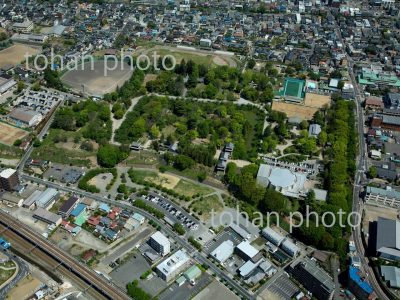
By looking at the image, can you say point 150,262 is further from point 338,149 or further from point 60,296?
point 338,149

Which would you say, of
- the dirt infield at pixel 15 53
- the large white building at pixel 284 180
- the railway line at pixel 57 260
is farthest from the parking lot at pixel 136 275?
the dirt infield at pixel 15 53

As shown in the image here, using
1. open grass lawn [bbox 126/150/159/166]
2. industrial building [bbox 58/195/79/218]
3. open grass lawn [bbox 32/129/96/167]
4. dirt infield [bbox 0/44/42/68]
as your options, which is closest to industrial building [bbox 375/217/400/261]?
open grass lawn [bbox 126/150/159/166]

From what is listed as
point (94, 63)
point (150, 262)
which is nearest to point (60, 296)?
point (150, 262)

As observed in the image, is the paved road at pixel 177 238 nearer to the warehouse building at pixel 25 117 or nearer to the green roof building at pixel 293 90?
the warehouse building at pixel 25 117

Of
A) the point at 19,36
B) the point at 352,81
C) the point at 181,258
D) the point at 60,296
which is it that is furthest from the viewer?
the point at 19,36

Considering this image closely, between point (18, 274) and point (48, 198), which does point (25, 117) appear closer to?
point (48, 198)

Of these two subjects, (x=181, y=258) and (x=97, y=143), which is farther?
(x=97, y=143)

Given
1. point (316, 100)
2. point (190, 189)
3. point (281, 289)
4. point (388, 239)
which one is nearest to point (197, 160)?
point (190, 189)
